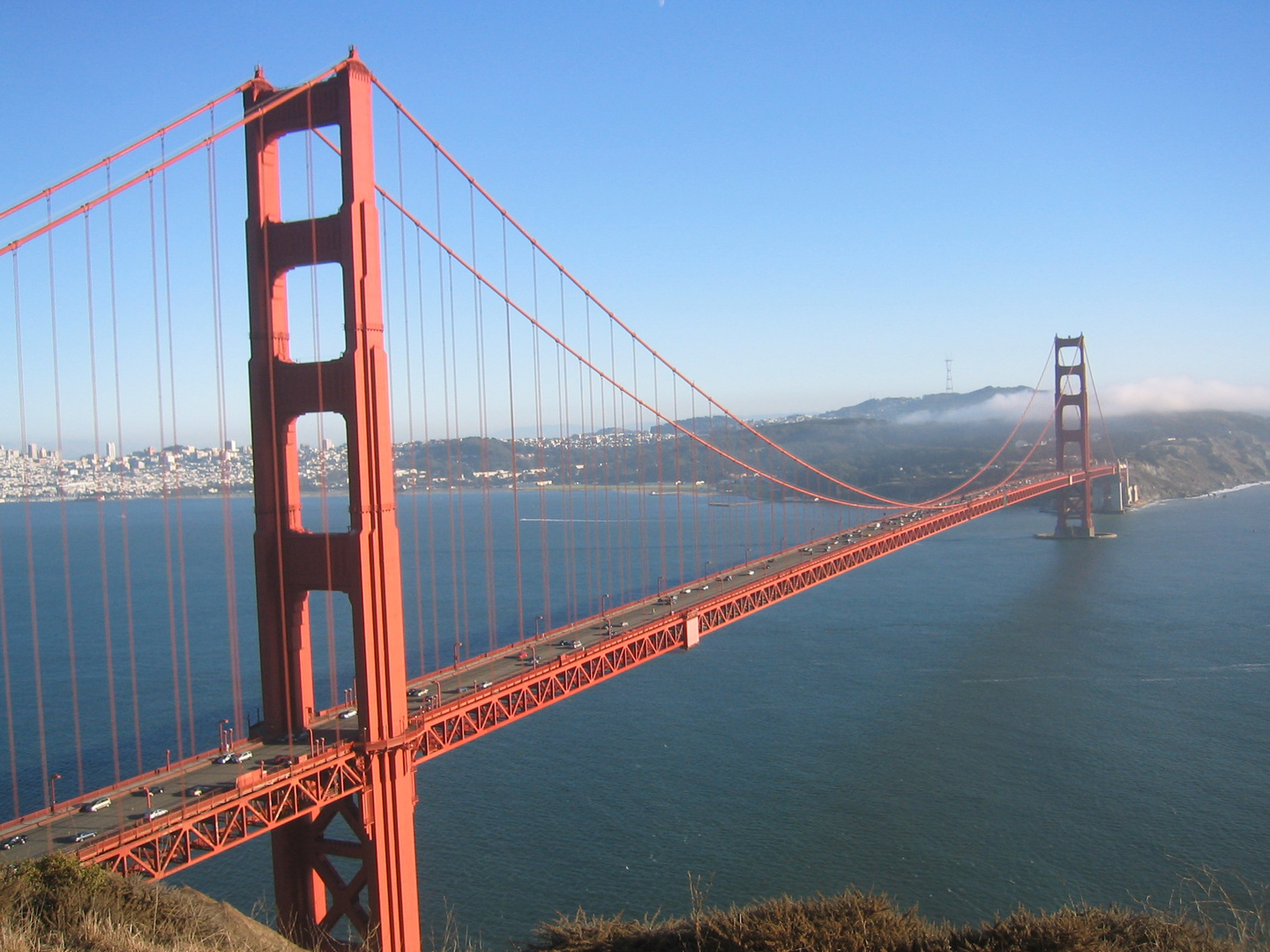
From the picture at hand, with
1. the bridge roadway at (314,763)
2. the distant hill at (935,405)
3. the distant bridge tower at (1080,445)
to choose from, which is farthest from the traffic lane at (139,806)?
the distant hill at (935,405)

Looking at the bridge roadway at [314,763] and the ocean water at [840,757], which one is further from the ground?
the bridge roadway at [314,763]

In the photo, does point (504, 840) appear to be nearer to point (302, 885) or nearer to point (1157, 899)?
point (302, 885)

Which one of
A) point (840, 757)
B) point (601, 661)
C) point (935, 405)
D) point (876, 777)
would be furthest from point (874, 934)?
point (935, 405)

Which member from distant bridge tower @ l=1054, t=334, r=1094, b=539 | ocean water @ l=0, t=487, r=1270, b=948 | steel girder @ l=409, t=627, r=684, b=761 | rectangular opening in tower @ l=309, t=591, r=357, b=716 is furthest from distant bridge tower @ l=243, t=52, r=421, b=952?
distant bridge tower @ l=1054, t=334, r=1094, b=539

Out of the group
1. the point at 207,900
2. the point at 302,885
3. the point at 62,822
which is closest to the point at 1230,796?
the point at 302,885

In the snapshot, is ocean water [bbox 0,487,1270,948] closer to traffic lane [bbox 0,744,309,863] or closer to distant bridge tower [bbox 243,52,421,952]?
distant bridge tower [bbox 243,52,421,952]

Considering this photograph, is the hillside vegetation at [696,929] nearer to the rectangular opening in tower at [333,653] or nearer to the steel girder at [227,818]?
the steel girder at [227,818]
